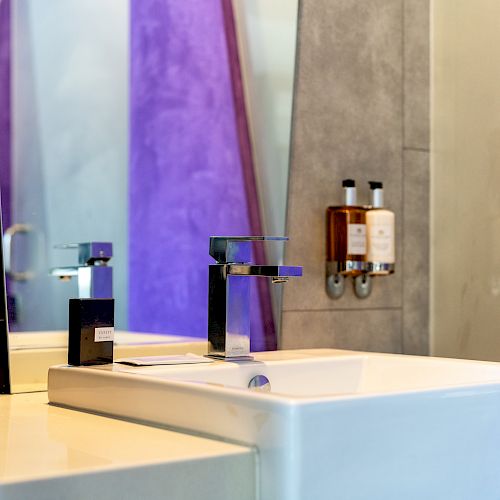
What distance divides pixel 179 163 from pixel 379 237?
0.43 m

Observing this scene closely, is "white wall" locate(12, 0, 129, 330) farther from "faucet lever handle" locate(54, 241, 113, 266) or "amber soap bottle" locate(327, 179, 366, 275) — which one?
"amber soap bottle" locate(327, 179, 366, 275)

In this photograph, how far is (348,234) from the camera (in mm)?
1766

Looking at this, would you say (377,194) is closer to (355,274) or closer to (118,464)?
(355,274)

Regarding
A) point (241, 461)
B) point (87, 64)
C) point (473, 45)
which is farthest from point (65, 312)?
point (473, 45)

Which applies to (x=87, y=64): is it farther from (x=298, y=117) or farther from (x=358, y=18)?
(x=358, y=18)

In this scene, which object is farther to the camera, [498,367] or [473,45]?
[473,45]

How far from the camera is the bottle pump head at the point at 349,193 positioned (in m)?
1.79

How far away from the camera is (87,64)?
1496 millimetres

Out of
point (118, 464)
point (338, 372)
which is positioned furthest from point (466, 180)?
point (118, 464)

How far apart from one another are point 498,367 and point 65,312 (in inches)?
27.3

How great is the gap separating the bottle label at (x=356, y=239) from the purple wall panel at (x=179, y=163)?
210mm

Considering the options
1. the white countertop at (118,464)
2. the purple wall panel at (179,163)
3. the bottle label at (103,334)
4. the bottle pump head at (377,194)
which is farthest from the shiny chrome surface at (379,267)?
the white countertop at (118,464)

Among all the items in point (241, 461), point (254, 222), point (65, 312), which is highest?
point (254, 222)

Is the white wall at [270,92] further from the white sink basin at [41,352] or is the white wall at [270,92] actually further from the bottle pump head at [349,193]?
the white sink basin at [41,352]
